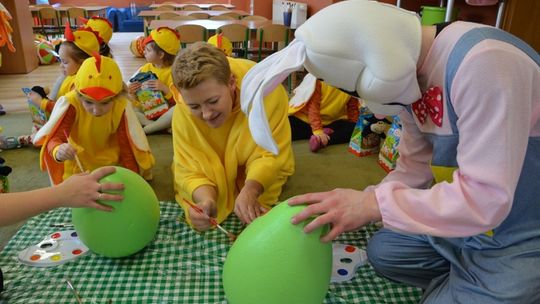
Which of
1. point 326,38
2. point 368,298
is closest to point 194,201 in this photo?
point 368,298

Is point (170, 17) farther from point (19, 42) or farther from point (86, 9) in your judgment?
point (86, 9)

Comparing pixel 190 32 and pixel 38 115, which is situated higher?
pixel 190 32

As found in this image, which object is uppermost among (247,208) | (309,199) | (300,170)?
(309,199)

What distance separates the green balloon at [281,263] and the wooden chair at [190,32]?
109 inches

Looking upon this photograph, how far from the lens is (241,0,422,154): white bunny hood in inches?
27.6

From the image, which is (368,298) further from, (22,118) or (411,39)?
(22,118)

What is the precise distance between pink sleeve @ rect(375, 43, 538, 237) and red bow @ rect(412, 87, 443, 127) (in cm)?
6

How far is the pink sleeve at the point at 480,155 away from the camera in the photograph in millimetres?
659

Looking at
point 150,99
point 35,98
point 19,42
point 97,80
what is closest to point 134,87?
point 150,99

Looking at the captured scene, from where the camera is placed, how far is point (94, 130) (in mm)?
1666

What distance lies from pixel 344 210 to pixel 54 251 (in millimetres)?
916

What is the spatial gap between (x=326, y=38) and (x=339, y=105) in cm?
167

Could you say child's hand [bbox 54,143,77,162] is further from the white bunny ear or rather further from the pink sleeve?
the pink sleeve

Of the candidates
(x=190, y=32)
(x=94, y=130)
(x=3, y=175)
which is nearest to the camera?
(x=3, y=175)
